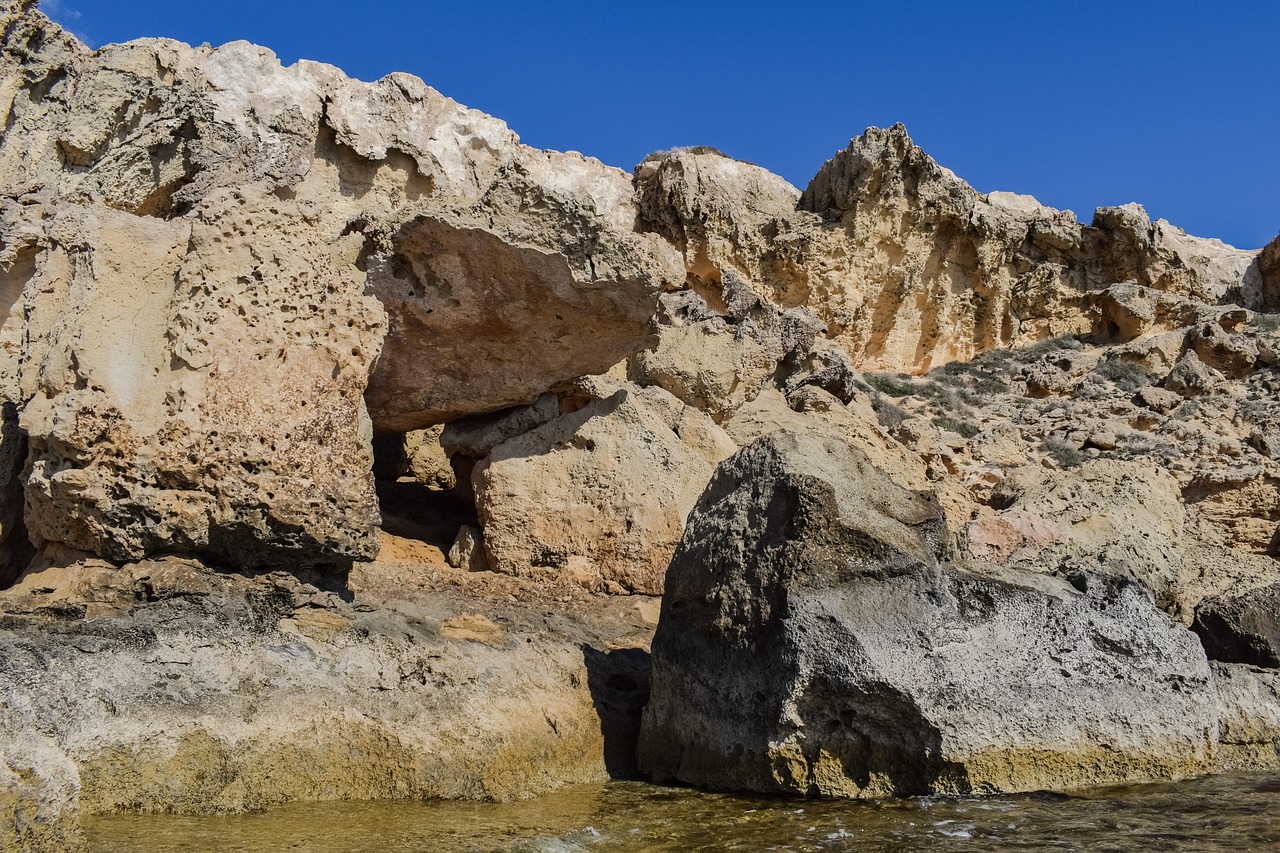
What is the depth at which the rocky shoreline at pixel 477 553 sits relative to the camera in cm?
354

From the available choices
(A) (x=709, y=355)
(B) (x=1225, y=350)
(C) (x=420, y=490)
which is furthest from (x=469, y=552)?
(B) (x=1225, y=350)

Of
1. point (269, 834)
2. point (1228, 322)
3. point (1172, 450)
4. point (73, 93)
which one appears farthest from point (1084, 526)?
point (1228, 322)

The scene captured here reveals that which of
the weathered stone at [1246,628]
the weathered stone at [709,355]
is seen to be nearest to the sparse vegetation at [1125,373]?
the weathered stone at [709,355]

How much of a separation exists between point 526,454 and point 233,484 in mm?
2239

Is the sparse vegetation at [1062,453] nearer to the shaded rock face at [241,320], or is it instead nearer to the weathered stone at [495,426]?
the shaded rock face at [241,320]

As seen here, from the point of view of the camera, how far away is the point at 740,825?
11.0 ft

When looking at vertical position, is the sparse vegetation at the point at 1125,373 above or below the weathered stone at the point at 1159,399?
above

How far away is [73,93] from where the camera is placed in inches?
359

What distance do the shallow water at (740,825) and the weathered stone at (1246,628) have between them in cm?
159

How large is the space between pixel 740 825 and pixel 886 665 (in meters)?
0.76

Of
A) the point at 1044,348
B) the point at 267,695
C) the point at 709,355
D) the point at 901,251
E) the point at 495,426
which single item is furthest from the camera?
the point at 1044,348

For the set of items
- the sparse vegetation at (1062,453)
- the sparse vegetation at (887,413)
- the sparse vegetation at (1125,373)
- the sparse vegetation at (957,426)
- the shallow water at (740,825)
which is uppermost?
the sparse vegetation at (1125,373)

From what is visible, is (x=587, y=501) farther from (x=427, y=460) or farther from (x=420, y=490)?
(x=427, y=460)

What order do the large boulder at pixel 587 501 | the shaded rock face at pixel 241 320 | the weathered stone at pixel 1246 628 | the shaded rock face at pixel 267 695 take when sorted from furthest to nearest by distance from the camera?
the large boulder at pixel 587 501, the weathered stone at pixel 1246 628, the shaded rock face at pixel 241 320, the shaded rock face at pixel 267 695
